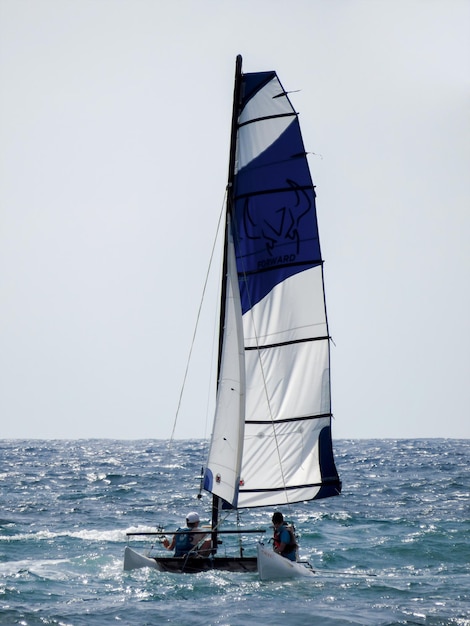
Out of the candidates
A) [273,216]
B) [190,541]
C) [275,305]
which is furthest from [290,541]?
[273,216]

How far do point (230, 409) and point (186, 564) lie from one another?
2970mm

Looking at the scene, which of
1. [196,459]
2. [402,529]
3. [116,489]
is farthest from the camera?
[196,459]

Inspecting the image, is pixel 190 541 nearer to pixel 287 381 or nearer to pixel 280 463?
pixel 280 463

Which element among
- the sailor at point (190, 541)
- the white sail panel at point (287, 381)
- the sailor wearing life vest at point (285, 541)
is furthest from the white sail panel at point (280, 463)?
the sailor at point (190, 541)

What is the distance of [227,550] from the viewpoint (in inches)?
874

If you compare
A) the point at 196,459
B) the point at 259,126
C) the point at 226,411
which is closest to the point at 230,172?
the point at 259,126

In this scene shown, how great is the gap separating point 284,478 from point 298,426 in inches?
41.2

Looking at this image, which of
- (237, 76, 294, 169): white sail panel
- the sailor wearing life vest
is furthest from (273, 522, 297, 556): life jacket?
(237, 76, 294, 169): white sail panel

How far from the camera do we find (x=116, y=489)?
117 feet

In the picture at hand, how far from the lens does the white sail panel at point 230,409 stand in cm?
1755

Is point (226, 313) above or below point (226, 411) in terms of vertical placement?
above

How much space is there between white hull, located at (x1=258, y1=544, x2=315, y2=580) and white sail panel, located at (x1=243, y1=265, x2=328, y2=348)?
404 cm

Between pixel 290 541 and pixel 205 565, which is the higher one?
pixel 290 541

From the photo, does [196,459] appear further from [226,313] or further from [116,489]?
[226,313]
